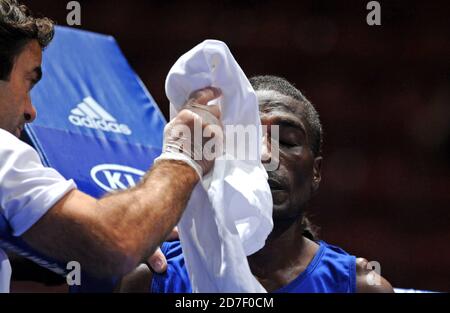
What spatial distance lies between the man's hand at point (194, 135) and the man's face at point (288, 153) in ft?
1.09

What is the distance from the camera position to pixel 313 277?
1.63 m

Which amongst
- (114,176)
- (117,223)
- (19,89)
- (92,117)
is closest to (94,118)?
(92,117)

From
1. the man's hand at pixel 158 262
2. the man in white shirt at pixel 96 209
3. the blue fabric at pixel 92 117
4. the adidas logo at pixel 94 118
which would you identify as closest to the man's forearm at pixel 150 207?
the man in white shirt at pixel 96 209

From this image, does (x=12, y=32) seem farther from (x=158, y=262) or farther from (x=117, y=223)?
(x=158, y=262)

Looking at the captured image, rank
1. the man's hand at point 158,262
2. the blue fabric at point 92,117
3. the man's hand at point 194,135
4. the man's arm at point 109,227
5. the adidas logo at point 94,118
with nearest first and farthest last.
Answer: the man's arm at point 109,227
the man's hand at point 194,135
the man's hand at point 158,262
the blue fabric at point 92,117
the adidas logo at point 94,118

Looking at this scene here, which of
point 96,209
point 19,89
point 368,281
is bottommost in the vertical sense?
point 368,281

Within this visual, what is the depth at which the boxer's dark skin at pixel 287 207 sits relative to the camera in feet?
5.28

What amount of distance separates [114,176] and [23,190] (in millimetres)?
818

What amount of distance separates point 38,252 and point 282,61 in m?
2.47

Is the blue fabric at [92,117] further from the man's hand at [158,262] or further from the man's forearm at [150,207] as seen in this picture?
the man's forearm at [150,207]

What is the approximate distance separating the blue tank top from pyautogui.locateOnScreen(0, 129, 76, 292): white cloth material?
49cm

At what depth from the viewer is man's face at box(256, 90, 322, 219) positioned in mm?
1610

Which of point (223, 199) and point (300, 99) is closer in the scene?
point (223, 199)
